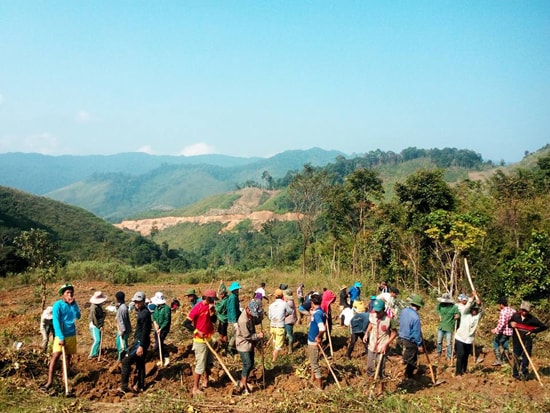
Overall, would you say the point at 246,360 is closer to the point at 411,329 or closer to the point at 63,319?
the point at 411,329

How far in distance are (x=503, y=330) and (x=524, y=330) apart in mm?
695

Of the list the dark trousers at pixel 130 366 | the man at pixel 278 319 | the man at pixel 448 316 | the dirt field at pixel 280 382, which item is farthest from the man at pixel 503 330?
the dark trousers at pixel 130 366

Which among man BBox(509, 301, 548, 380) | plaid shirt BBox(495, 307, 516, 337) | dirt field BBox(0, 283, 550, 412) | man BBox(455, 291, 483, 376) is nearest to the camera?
dirt field BBox(0, 283, 550, 412)

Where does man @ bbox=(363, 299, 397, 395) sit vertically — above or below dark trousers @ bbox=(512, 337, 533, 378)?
above

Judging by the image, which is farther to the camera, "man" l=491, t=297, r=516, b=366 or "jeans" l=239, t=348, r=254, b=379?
"man" l=491, t=297, r=516, b=366

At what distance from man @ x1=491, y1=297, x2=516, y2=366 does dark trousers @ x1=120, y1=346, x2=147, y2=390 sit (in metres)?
6.88

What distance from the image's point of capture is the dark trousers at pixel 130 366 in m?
6.78

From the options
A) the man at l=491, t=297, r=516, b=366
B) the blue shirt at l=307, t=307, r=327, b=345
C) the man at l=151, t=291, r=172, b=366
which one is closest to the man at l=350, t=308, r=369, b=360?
the blue shirt at l=307, t=307, r=327, b=345

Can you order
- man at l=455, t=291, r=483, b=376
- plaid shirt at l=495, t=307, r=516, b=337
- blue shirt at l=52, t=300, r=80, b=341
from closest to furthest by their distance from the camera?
blue shirt at l=52, t=300, r=80, b=341, man at l=455, t=291, r=483, b=376, plaid shirt at l=495, t=307, r=516, b=337

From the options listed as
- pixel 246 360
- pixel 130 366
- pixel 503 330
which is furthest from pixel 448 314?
pixel 130 366

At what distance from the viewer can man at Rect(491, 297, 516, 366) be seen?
26.5 ft

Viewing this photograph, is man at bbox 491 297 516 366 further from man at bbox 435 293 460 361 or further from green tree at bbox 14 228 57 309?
green tree at bbox 14 228 57 309

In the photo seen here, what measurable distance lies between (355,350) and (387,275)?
47.1ft

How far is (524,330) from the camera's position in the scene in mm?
7594
